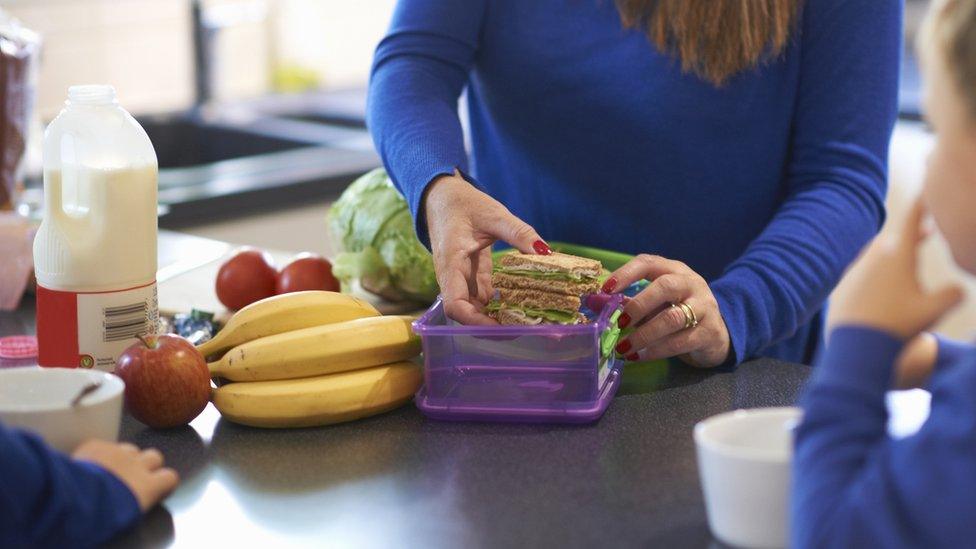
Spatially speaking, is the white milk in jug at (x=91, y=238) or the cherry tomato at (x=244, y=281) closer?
the white milk in jug at (x=91, y=238)

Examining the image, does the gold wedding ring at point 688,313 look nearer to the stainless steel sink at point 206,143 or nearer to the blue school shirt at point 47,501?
the blue school shirt at point 47,501

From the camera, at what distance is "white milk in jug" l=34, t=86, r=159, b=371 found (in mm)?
1349

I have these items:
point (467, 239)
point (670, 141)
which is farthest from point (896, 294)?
point (670, 141)

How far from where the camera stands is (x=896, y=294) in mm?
910

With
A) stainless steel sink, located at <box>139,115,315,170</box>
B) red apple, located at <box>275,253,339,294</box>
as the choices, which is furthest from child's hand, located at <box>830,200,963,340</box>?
stainless steel sink, located at <box>139,115,315,170</box>

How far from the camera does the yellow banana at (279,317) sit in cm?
139

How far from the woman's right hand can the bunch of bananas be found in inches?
2.9

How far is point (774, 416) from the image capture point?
3.45 ft

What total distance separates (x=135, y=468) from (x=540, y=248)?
0.50 m

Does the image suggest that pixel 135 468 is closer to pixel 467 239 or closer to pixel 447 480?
pixel 447 480

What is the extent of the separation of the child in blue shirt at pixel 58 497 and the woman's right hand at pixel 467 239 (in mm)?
436

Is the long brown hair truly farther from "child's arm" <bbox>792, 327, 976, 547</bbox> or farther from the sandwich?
"child's arm" <bbox>792, 327, 976, 547</bbox>

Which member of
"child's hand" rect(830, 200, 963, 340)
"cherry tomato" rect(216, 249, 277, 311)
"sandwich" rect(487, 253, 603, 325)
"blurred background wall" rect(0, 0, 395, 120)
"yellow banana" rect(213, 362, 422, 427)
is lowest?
"blurred background wall" rect(0, 0, 395, 120)

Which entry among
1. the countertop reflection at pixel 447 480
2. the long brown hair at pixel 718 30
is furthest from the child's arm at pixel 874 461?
the long brown hair at pixel 718 30
